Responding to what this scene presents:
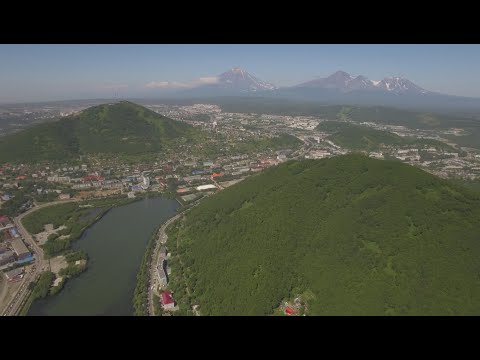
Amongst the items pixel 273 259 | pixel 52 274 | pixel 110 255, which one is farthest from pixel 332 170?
pixel 52 274

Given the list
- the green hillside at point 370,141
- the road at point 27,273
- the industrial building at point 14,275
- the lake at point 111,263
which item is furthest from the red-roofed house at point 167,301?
the green hillside at point 370,141

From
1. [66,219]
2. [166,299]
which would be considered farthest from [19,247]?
[166,299]

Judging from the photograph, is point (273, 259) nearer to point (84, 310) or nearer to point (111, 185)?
point (84, 310)

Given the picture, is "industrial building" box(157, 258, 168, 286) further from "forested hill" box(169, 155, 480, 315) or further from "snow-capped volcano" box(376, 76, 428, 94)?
"snow-capped volcano" box(376, 76, 428, 94)

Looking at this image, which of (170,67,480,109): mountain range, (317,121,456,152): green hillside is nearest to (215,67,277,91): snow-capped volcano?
(170,67,480,109): mountain range

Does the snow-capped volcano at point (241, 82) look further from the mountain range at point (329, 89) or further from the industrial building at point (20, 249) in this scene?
the industrial building at point (20, 249)

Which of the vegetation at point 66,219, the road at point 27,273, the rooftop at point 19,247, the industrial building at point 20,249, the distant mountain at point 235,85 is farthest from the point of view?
the distant mountain at point 235,85

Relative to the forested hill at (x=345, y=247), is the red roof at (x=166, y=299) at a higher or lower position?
lower
